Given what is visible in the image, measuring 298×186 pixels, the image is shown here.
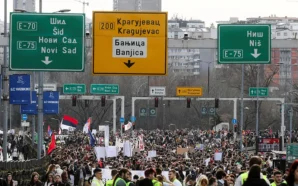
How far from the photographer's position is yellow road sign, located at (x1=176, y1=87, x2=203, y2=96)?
254ft

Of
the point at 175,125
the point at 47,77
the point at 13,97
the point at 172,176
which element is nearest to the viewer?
the point at 172,176

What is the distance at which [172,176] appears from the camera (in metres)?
22.1

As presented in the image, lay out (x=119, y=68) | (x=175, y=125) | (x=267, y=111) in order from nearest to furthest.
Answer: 1. (x=119, y=68)
2. (x=267, y=111)
3. (x=175, y=125)

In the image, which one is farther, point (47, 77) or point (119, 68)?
point (47, 77)

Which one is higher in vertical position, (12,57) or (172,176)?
(12,57)

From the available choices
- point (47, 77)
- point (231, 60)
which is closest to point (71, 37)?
point (231, 60)

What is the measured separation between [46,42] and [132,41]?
2.46 meters

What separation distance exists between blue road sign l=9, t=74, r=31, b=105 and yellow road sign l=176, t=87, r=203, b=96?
1617 inches

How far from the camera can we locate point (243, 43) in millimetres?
31828

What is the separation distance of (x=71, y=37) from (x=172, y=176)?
32.6 feet

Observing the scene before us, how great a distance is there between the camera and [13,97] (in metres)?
36.3

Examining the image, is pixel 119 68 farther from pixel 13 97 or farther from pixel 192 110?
pixel 192 110

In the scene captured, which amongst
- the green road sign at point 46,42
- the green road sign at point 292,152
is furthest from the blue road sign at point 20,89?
the green road sign at point 292,152

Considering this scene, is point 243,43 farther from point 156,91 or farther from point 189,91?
point 189,91
